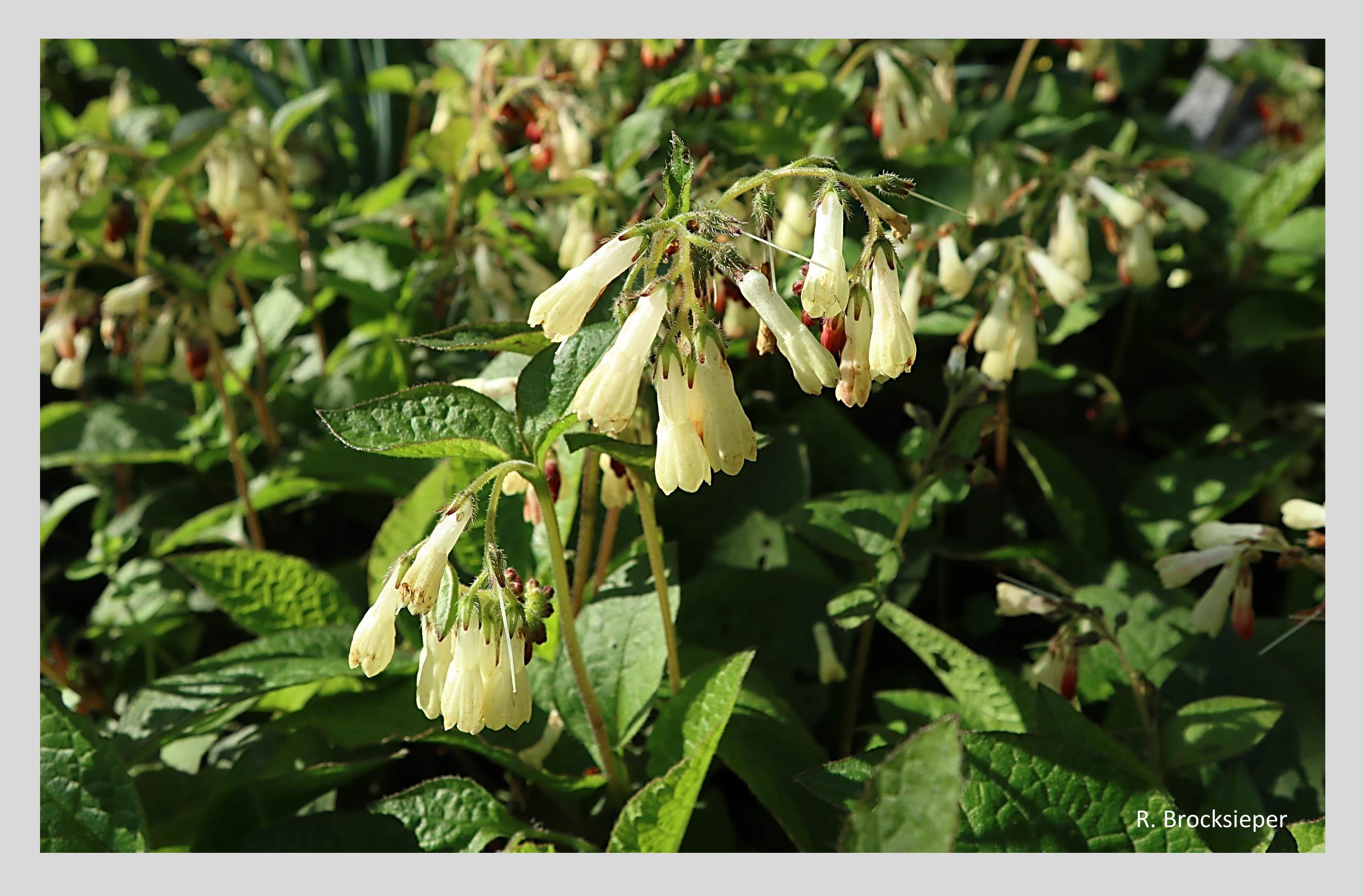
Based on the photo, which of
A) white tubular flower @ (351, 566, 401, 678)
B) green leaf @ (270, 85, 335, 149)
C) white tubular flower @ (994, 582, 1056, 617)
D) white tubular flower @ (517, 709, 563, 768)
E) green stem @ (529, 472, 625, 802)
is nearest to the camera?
white tubular flower @ (351, 566, 401, 678)

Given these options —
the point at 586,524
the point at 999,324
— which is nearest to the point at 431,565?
the point at 586,524

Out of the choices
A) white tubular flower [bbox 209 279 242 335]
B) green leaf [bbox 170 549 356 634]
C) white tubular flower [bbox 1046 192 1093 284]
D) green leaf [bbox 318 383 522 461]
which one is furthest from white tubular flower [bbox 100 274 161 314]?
white tubular flower [bbox 1046 192 1093 284]

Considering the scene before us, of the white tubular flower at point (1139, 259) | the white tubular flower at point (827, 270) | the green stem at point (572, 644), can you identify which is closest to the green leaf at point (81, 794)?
the green stem at point (572, 644)

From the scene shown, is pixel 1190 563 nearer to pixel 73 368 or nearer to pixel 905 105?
pixel 905 105

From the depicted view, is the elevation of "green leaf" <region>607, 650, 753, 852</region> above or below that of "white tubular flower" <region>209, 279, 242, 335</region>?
below

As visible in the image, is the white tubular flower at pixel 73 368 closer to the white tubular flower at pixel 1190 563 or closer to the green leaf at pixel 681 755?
the green leaf at pixel 681 755

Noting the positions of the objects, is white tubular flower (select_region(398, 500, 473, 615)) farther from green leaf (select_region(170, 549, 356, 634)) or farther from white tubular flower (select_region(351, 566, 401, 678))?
green leaf (select_region(170, 549, 356, 634))

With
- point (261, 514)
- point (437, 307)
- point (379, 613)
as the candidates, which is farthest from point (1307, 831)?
point (261, 514)
